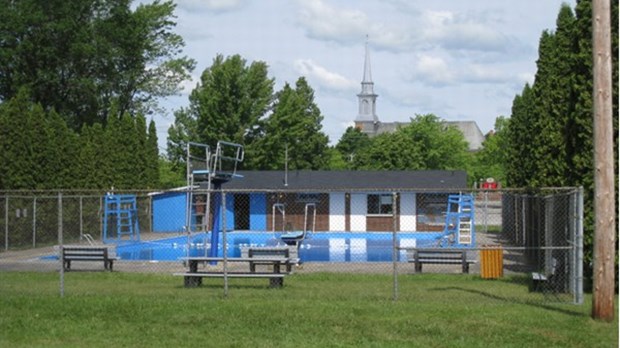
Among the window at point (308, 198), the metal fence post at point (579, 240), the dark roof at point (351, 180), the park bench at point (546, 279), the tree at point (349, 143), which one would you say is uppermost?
the tree at point (349, 143)

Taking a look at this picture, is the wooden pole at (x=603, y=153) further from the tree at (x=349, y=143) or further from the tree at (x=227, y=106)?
the tree at (x=349, y=143)

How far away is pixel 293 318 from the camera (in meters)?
14.4

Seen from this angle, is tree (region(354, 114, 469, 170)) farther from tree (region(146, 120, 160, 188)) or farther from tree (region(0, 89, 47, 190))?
tree (region(0, 89, 47, 190))

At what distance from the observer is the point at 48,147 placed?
3509cm

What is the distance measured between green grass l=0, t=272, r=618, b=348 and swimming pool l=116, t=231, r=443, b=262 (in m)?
10.3

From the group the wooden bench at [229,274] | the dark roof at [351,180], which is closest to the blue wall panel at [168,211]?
the dark roof at [351,180]

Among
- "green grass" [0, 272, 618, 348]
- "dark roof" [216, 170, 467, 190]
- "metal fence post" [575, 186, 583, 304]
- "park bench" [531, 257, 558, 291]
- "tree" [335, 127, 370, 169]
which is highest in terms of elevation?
"tree" [335, 127, 370, 169]

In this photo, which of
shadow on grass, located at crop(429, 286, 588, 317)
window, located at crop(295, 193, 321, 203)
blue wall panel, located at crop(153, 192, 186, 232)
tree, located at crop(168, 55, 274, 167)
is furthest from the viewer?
tree, located at crop(168, 55, 274, 167)

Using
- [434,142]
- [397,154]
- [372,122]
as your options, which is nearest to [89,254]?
[397,154]

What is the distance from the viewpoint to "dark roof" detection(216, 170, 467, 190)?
50.8 m

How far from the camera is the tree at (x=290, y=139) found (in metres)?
69.8

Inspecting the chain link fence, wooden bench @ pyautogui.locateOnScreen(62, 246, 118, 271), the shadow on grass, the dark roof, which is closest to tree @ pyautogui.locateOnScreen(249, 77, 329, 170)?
the dark roof

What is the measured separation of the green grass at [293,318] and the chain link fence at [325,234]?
91 centimetres

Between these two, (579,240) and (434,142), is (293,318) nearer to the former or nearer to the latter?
(579,240)
